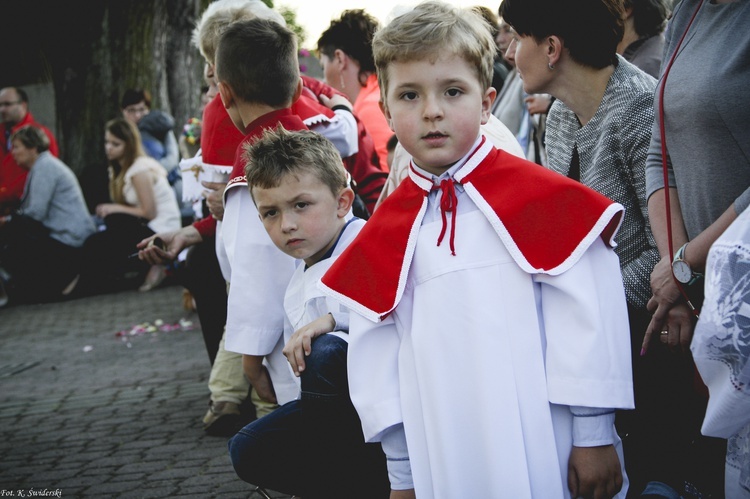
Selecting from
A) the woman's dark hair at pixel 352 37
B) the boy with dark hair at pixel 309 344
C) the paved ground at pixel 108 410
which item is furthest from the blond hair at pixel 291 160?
the woman's dark hair at pixel 352 37

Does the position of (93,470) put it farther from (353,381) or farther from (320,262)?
(353,381)

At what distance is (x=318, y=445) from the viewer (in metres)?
2.84

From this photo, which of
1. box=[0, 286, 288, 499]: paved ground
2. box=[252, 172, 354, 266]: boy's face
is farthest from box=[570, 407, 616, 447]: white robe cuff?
box=[0, 286, 288, 499]: paved ground

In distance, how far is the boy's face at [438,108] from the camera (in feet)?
7.89

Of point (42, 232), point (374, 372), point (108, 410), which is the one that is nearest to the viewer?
point (374, 372)

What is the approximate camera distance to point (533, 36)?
3074 millimetres

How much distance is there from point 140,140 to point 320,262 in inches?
332

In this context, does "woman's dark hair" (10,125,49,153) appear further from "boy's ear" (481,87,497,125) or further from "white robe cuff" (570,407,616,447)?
"white robe cuff" (570,407,616,447)

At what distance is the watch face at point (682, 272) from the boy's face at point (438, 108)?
0.70 m

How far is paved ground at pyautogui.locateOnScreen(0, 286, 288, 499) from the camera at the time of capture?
4270 millimetres

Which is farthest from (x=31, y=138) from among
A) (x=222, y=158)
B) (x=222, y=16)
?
(x=222, y=158)

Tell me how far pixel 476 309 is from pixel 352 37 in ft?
11.6

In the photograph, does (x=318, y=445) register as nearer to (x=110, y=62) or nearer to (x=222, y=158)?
(x=222, y=158)

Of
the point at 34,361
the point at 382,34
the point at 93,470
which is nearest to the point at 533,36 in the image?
the point at 382,34
